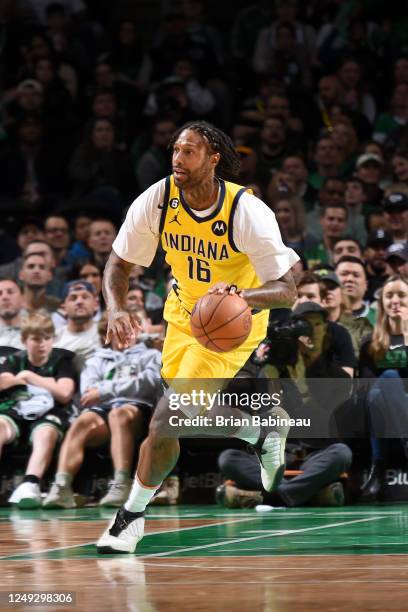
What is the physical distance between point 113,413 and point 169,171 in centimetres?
494

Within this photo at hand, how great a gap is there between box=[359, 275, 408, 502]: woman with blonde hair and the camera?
0.57m

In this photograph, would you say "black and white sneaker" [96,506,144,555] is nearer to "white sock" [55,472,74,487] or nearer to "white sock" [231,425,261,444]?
"white sock" [231,425,261,444]

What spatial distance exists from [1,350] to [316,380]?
276cm

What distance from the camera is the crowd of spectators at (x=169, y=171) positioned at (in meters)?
9.77

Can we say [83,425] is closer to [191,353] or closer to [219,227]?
[191,353]

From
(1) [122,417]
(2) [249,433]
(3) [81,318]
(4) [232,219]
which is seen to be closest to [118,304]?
(4) [232,219]

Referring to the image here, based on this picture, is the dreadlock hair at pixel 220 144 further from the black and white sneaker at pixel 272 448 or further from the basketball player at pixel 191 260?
the black and white sneaker at pixel 272 448

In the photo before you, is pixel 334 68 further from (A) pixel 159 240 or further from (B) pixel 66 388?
(A) pixel 159 240

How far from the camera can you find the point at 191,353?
22.5 feet

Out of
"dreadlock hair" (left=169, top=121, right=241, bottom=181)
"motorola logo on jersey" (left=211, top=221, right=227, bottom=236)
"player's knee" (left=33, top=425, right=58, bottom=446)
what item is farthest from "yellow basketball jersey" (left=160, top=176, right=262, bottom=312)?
"player's knee" (left=33, top=425, right=58, bottom=446)

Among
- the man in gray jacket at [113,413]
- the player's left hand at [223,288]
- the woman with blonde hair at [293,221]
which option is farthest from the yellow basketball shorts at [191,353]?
the woman with blonde hair at [293,221]

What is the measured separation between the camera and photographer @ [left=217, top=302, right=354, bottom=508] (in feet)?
30.5

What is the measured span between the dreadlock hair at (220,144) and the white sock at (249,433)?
145 centimetres

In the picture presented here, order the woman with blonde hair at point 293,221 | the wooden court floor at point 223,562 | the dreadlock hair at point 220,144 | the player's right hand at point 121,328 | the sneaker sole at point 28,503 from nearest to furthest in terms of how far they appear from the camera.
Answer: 1. the wooden court floor at point 223,562
2. the player's right hand at point 121,328
3. the dreadlock hair at point 220,144
4. the sneaker sole at point 28,503
5. the woman with blonde hair at point 293,221
